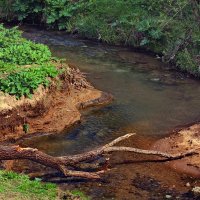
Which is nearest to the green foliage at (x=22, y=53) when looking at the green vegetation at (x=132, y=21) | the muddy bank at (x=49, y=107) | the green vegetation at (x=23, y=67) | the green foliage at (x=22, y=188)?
the green vegetation at (x=23, y=67)

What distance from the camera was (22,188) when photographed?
10.4 meters

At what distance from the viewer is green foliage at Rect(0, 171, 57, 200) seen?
32.9 feet

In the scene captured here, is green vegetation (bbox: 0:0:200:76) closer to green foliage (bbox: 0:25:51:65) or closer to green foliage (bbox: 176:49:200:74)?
green foliage (bbox: 176:49:200:74)

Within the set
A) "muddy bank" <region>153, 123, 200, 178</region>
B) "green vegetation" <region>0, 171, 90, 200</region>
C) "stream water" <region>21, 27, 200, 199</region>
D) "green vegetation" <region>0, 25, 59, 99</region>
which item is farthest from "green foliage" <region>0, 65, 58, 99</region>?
"muddy bank" <region>153, 123, 200, 178</region>

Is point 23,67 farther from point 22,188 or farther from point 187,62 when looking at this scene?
point 187,62

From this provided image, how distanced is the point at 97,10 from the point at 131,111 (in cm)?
1209

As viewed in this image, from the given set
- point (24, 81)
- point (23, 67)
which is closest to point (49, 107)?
point (24, 81)

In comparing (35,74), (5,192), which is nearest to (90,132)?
(35,74)

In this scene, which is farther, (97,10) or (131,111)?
(97,10)

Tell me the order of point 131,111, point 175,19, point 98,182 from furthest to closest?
point 175,19, point 131,111, point 98,182

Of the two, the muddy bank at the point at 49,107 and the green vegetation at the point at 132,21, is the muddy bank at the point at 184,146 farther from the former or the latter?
the green vegetation at the point at 132,21

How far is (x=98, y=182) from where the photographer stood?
37.5 feet

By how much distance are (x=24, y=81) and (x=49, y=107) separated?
4.34 ft

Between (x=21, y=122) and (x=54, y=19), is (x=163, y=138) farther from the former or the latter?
(x=54, y=19)
